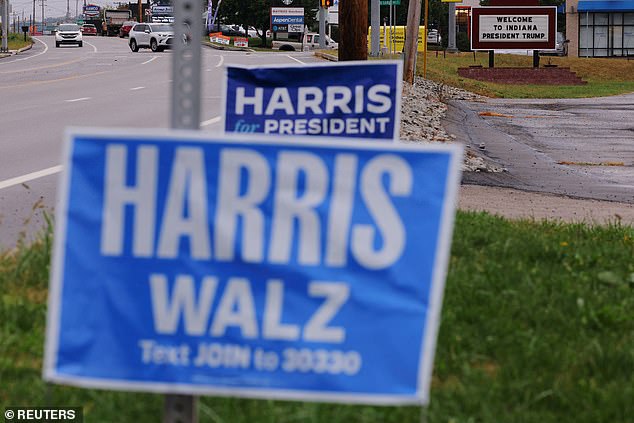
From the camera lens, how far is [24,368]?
4836 mm

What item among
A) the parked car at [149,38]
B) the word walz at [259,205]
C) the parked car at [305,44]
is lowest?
the word walz at [259,205]

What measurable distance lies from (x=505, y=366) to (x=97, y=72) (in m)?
35.0

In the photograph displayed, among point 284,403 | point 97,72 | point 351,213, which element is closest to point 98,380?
point 351,213

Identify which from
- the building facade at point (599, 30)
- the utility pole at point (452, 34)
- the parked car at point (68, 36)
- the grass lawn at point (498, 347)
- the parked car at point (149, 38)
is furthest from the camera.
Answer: the building facade at point (599, 30)

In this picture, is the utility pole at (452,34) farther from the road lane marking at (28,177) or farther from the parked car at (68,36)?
the road lane marking at (28,177)

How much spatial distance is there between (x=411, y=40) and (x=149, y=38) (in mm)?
33714

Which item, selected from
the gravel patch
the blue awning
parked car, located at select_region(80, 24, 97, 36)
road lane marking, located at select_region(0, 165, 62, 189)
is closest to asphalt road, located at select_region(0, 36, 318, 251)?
road lane marking, located at select_region(0, 165, 62, 189)

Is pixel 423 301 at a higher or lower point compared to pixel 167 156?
lower

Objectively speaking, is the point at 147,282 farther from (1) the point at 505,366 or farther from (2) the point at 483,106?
(2) the point at 483,106

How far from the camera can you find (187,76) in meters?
3.38

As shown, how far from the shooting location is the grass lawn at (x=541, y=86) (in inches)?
1603

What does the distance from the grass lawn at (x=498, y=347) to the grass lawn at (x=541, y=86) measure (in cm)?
3315

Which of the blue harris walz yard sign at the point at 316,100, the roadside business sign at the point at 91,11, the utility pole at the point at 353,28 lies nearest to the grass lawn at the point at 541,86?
the utility pole at the point at 353,28

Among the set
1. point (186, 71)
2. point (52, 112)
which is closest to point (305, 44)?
point (52, 112)
